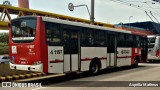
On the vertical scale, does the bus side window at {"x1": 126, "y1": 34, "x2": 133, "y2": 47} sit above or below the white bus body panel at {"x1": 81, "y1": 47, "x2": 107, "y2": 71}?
above

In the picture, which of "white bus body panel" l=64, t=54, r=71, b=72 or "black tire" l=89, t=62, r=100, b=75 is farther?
"black tire" l=89, t=62, r=100, b=75

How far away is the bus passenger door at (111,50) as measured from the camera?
18623 mm

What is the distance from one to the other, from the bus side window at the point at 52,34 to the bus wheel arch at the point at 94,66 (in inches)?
141

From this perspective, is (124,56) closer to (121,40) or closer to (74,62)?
(121,40)

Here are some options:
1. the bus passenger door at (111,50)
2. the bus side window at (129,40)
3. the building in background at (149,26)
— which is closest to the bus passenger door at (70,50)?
the bus passenger door at (111,50)

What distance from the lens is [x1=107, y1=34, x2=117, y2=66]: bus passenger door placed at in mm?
18623

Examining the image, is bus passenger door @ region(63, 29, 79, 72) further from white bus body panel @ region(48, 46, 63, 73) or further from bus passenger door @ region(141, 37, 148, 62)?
bus passenger door @ region(141, 37, 148, 62)

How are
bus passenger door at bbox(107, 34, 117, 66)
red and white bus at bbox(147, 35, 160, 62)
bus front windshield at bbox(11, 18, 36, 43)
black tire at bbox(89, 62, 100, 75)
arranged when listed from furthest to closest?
1. red and white bus at bbox(147, 35, 160, 62)
2. bus passenger door at bbox(107, 34, 117, 66)
3. black tire at bbox(89, 62, 100, 75)
4. bus front windshield at bbox(11, 18, 36, 43)

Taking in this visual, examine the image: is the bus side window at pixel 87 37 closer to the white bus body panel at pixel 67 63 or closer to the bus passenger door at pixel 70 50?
the bus passenger door at pixel 70 50

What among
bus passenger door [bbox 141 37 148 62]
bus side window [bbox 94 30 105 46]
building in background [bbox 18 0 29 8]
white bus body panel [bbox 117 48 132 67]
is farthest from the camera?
building in background [bbox 18 0 29 8]

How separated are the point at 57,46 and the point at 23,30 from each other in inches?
72.1

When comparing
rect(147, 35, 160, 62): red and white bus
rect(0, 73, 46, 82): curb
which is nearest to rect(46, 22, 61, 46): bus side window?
rect(0, 73, 46, 82): curb

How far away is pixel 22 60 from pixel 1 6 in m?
15.0

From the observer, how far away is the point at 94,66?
1711 cm
